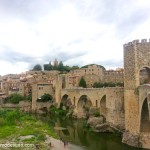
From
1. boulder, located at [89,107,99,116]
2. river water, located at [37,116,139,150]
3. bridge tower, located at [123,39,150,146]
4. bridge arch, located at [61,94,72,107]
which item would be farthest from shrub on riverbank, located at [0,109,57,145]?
bridge arch, located at [61,94,72,107]

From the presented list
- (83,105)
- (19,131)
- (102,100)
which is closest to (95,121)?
(102,100)

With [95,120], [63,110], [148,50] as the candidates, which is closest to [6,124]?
[95,120]

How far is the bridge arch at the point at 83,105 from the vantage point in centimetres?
4206

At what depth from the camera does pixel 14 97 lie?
5850 cm

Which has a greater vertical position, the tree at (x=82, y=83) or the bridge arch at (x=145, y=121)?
the tree at (x=82, y=83)

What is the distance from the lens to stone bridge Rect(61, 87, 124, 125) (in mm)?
28719

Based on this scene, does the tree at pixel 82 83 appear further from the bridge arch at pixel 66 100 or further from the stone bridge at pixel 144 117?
the stone bridge at pixel 144 117

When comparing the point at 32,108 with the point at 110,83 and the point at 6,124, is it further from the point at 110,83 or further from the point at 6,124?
the point at 6,124

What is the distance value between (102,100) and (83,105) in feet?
25.3

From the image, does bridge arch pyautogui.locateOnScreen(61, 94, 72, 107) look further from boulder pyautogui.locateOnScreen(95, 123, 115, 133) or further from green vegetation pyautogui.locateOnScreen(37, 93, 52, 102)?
boulder pyautogui.locateOnScreen(95, 123, 115, 133)

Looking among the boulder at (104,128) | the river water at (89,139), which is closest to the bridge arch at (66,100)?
the river water at (89,139)

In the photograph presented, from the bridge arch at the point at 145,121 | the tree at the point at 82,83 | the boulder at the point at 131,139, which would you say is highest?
the tree at the point at 82,83

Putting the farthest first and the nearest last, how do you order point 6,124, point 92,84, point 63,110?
point 92,84 < point 63,110 < point 6,124

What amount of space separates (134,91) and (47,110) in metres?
31.3
